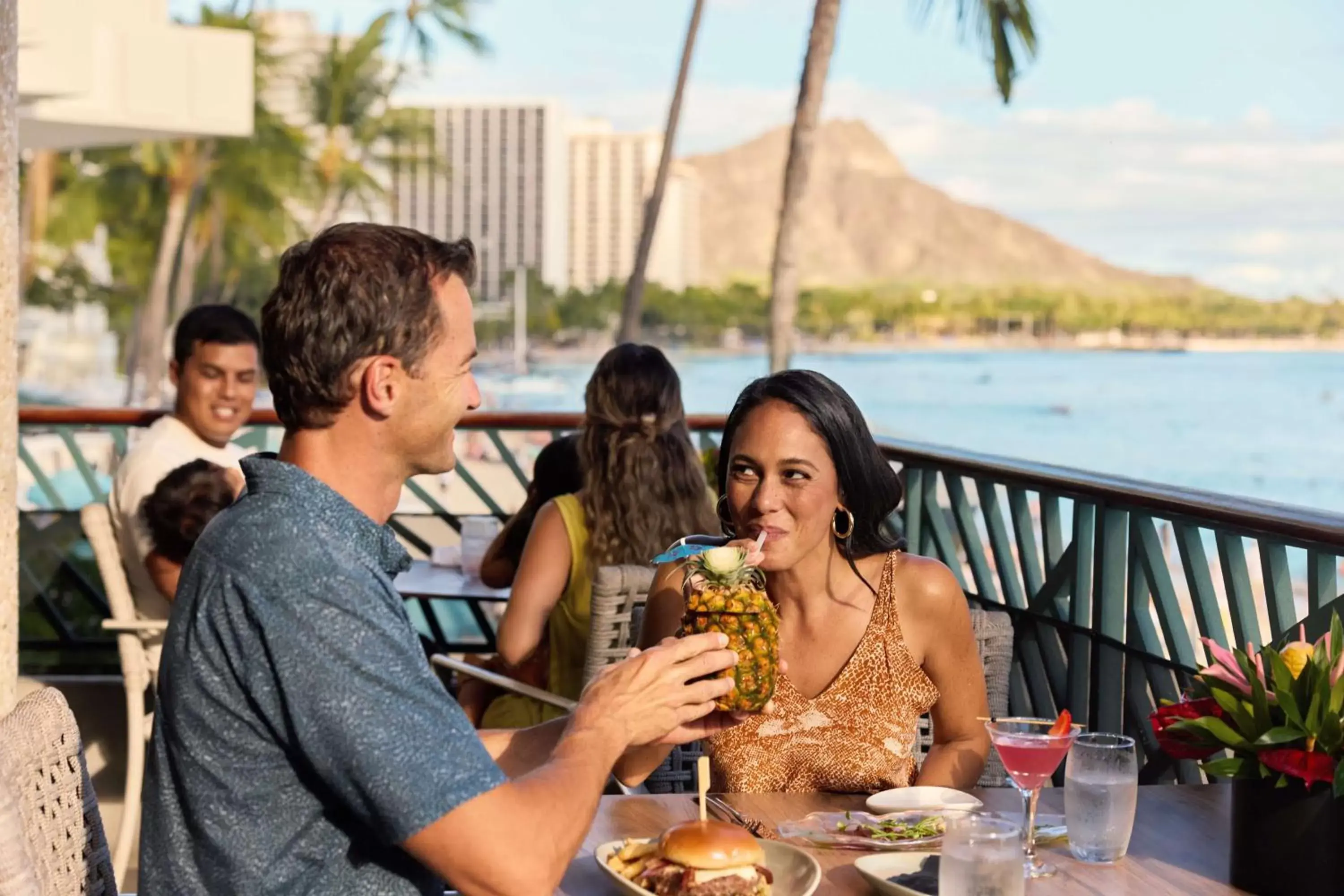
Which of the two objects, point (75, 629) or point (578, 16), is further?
point (578, 16)

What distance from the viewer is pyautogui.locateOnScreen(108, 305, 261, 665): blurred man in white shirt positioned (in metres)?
4.79

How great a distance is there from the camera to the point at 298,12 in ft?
328

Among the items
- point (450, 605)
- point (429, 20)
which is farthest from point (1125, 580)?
point (429, 20)

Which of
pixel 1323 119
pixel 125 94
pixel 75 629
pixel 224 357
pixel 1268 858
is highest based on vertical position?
pixel 1323 119

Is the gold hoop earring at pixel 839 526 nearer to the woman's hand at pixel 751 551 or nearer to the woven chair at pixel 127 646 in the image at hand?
the woman's hand at pixel 751 551

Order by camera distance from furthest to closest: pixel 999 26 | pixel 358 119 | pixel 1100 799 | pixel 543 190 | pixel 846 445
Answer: pixel 543 190, pixel 358 119, pixel 999 26, pixel 846 445, pixel 1100 799

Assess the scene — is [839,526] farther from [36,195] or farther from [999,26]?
[36,195]

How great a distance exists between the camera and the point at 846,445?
8.87ft

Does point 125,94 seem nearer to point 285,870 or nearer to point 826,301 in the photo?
point 285,870

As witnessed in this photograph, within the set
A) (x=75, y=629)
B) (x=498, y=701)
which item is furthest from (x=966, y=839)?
(x=75, y=629)

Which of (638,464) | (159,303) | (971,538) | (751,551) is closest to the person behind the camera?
(751,551)

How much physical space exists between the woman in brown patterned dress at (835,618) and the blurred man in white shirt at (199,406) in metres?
2.64

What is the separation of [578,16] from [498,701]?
87.7 metres

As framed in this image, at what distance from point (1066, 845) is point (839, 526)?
88 cm
